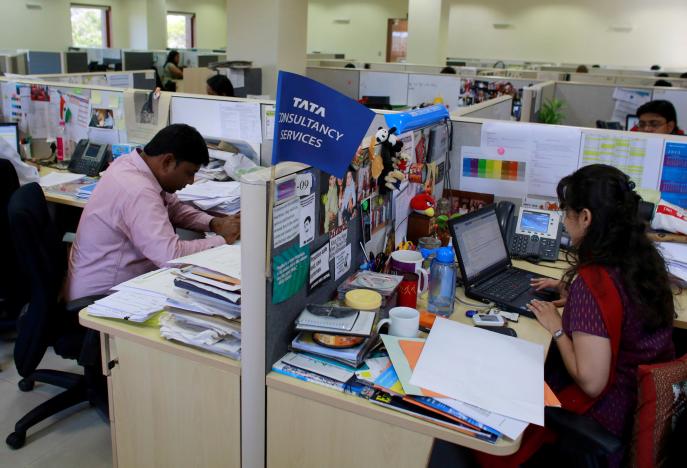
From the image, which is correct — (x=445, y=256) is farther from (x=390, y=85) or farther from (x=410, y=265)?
(x=390, y=85)

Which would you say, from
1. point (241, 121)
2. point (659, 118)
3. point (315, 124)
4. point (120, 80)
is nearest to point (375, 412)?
point (315, 124)

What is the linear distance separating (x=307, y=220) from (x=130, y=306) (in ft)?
1.79

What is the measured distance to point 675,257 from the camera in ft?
6.70

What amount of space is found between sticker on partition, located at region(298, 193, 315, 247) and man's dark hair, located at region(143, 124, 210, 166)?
2.82ft

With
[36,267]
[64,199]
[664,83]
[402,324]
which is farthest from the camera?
[664,83]

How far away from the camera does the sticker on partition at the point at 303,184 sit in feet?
4.39

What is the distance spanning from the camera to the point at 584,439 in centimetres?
132

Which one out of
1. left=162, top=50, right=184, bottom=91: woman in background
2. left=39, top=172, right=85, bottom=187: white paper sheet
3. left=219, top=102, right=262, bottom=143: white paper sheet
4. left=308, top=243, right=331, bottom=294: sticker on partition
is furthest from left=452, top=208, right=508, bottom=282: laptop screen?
left=162, top=50, right=184, bottom=91: woman in background

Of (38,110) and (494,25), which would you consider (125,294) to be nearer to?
(38,110)

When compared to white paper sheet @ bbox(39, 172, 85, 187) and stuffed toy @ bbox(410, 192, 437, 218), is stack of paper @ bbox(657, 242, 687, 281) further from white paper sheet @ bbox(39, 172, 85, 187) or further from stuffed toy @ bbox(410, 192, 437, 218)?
white paper sheet @ bbox(39, 172, 85, 187)

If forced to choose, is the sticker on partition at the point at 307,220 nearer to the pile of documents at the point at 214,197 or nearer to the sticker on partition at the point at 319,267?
the sticker on partition at the point at 319,267

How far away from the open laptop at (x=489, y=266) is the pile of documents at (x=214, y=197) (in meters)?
A: 1.07

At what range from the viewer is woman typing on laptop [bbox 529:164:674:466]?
1397 mm

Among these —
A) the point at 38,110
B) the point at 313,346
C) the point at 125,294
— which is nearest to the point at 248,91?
the point at 38,110
